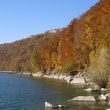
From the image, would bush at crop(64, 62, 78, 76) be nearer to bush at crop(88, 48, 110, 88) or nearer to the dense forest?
the dense forest

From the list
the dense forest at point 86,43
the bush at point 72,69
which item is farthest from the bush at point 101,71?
the bush at point 72,69

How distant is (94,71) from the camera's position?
7188cm

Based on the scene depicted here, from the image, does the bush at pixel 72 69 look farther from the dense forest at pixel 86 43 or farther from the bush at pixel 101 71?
the bush at pixel 101 71

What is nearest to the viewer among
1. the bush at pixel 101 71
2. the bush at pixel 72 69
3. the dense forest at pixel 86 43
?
the bush at pixel 101 71

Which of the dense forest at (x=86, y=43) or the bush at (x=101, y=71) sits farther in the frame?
the dense forest at (x=86, y=43)

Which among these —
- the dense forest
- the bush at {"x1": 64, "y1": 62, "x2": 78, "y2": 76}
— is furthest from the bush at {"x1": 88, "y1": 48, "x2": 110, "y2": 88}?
the bush at {"x1": 64, "y1": 62, "x2": 78, "y2": 76}

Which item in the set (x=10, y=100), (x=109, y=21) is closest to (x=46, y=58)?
(x=109, y=21)

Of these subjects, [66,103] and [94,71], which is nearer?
[66,103]

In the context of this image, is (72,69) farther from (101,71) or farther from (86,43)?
(101,71)

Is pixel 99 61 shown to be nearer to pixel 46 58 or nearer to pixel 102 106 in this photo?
pixel 102 106

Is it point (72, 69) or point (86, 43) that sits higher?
point (86, 43)

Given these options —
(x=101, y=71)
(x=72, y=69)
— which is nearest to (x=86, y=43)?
(x=72, y=69)

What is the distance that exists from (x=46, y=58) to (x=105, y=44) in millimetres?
79866

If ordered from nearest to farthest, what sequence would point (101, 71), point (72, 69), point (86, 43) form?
1. point (101, 71)
2. point (86, 43)
3. point (72, 69)
